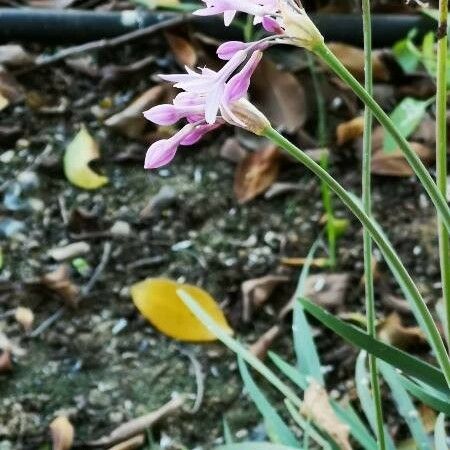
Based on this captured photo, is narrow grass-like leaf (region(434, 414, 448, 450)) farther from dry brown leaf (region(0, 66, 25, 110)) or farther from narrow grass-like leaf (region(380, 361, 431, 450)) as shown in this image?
dry brown leaf (region(0, 66, 25, 110))

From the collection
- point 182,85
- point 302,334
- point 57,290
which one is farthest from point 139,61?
point 182,85

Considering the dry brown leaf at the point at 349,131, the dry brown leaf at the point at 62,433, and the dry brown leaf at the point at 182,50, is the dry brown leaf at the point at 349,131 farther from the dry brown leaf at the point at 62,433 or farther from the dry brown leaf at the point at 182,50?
the dry brown leaf at the point at 62,433

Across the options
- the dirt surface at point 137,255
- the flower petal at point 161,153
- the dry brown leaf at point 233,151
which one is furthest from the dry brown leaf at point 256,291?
the flower petal at point 161,153

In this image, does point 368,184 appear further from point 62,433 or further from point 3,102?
point 3,102

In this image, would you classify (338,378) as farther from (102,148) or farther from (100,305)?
(102,148)

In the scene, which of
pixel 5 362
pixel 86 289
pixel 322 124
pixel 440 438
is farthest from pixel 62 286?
pixel 440 438
